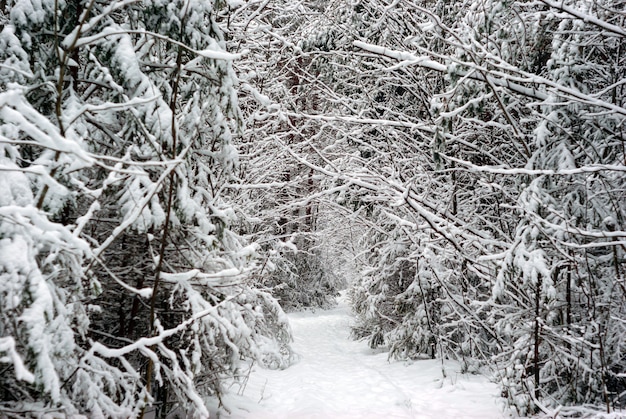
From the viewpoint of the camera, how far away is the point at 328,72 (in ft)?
25.3

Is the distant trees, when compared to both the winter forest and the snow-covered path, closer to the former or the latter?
the winter forest

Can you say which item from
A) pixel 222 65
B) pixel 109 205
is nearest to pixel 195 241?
pixel 109 205

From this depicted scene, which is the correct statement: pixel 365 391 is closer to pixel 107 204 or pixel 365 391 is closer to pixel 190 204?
pixel 190 204

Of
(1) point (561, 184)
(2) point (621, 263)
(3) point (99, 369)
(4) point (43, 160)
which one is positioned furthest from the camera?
(1) point (561, 184)

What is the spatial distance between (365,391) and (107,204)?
4.32 metres

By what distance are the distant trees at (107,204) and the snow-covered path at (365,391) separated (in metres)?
1.47

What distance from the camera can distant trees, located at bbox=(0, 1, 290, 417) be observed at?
176 centimetres

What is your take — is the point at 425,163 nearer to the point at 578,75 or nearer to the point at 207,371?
the point at 578,75

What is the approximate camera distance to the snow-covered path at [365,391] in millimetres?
4805

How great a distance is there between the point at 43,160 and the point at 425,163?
236 inches

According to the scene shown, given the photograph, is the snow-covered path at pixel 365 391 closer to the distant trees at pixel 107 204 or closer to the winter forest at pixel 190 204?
Result: the winter forest at pixel 190 204

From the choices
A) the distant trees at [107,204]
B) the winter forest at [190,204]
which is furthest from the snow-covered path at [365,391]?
the distant trees at [107,204]

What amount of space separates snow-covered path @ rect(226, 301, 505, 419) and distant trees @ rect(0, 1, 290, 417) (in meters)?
1.47

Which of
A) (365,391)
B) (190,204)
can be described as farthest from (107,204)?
(365,391)
